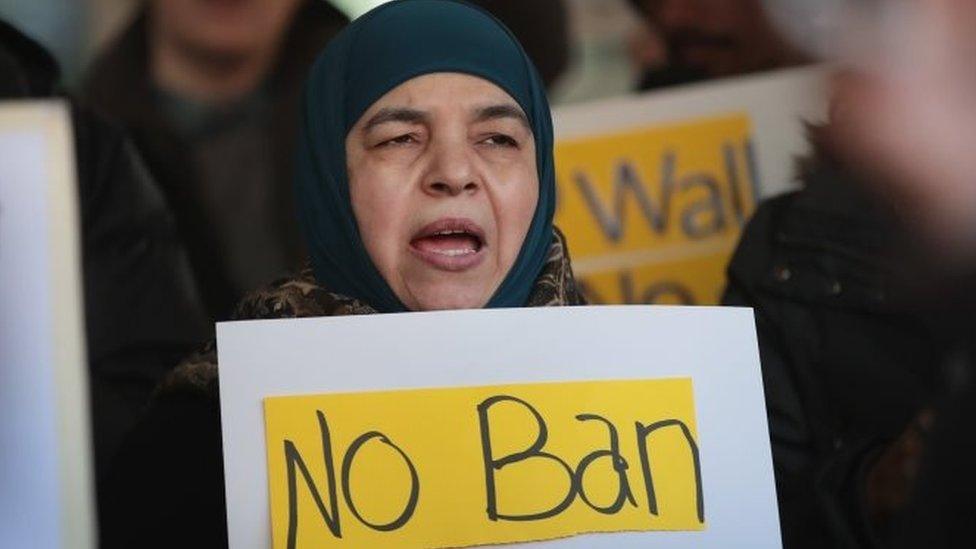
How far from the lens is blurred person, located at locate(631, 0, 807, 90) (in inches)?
128

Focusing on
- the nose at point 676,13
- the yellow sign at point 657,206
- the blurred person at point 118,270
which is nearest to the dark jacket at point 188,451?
the blurred person at point 118,270

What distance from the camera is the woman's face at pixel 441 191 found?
2.09 m

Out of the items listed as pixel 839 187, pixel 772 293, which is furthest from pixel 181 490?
pixel 839 187

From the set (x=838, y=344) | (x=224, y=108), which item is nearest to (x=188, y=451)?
(x=838, y=344)

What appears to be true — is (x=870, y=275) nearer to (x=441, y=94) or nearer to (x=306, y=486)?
(x=441, y=94)

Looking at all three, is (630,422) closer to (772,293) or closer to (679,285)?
(772,293)

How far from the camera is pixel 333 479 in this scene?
1.74 m

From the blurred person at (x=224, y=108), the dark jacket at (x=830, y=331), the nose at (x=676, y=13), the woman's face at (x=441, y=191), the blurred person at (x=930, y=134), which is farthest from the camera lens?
the nose at (x=676, y=13)

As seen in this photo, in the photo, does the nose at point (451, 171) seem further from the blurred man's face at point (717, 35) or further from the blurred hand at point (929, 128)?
the blurred man's face at point (717, 35)

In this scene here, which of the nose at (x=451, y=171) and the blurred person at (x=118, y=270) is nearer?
the nose at (x=451, y=171)

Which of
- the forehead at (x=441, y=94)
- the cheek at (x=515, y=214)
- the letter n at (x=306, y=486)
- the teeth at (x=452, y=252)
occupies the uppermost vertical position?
the forehead at (x=441, y=94)

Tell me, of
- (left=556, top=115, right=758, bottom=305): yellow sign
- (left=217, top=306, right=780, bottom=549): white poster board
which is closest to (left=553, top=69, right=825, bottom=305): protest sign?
(left=556, top=115, right=758, bottom=305): yellow sign

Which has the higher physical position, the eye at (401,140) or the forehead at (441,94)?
the forehead at (441,94)

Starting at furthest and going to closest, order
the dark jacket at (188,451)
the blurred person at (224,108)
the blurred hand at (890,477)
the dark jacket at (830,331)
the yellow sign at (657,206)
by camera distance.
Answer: the blurred person at (224,108)
the yellow sign at (657,206)
the dark jacket at (830,331)
the blurred hand at (890,477)
the dark jacket at (188,451)
